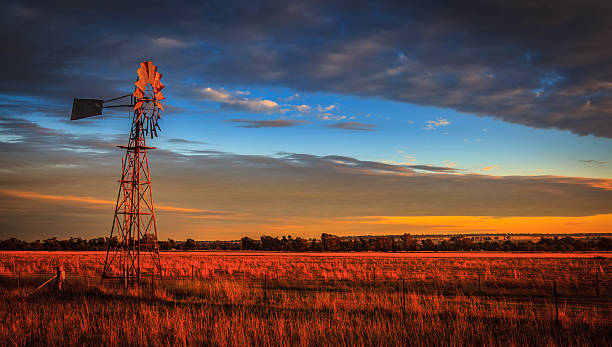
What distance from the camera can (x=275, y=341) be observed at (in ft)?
40.1

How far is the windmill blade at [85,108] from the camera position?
944 inches

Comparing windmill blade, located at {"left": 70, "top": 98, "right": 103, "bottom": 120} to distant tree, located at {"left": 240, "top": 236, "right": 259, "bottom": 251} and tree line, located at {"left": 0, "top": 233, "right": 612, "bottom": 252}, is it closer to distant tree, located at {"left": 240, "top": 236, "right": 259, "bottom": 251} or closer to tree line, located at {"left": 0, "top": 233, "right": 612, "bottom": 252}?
tree line, located at {"left": 0, "top": 233, "right": 612, "bottom": 252}

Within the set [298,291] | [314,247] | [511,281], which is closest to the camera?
[298,291]

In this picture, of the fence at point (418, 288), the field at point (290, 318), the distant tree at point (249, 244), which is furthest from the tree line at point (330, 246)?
the field at point (290, 318)

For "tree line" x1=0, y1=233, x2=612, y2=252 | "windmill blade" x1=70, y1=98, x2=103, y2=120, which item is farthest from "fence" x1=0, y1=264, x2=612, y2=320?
"tree line" x1=0, y1=233, x2=612, y2=252

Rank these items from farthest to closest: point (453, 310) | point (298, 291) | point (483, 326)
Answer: point (298, 291) → point (453, 310) → point (483, 326)

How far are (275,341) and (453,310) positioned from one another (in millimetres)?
8611

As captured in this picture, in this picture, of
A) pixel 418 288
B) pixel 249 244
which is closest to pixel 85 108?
pixel 418 288

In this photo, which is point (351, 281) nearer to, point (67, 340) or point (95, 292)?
point (95, 292)

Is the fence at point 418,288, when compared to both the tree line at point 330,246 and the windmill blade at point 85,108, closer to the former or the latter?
the windmill blade at point 85,108

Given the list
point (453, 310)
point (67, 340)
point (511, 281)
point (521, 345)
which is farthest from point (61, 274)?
point (511, 281)

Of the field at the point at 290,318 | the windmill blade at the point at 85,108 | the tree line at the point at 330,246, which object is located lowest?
the tree line at the point at 330,246

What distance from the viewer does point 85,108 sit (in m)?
24.2

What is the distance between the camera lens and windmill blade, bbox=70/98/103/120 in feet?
78.6
